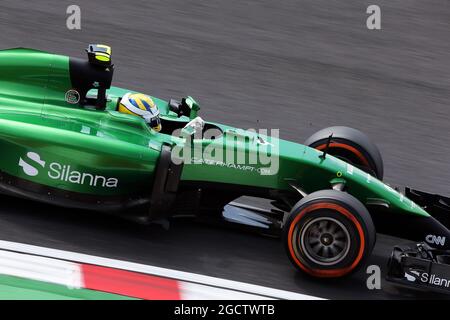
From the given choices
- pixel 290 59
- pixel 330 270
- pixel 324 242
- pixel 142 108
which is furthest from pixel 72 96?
pixel 290 59

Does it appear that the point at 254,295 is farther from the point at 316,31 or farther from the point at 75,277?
the point at 316,31

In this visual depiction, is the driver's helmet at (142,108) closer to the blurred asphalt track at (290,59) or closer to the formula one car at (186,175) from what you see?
the formula one car at (186,175)

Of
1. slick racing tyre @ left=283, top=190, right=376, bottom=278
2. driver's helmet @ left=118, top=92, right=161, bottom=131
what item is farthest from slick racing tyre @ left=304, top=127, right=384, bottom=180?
driver's helmet @ left=118, top=92, right=161, bottom=131

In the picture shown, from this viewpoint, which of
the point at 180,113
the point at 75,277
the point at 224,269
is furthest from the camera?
the point at 180,113

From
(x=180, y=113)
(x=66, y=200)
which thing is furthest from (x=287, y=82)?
(x=66, y=200)

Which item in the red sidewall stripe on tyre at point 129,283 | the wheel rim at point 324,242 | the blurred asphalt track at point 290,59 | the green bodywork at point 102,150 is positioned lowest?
the red sidewall stripe on tyre at point 129,283

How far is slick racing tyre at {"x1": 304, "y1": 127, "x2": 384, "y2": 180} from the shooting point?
8.04m

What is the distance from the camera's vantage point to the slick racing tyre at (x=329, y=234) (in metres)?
6.69

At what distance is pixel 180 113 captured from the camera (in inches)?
322

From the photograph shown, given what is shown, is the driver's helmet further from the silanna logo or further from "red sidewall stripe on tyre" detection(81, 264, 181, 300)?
"red sidewall stripe on tyre" detection(81, 264, 181, 300)

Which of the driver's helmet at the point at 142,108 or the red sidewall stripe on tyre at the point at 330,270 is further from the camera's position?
the driver's helmet at the point at 142,108

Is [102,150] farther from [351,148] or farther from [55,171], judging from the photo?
[351,148]

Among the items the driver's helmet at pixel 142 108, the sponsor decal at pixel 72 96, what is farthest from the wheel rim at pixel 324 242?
the sponsor decal at pixel 72 96
